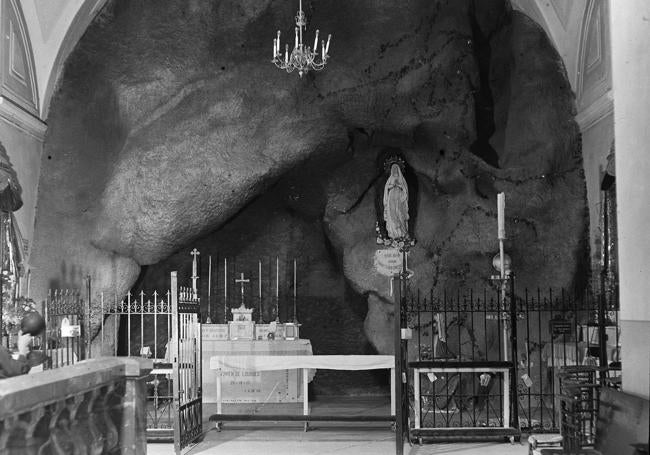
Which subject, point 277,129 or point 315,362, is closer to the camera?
point 315,362

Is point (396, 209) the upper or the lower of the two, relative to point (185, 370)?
upper

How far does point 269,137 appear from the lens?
13383mm

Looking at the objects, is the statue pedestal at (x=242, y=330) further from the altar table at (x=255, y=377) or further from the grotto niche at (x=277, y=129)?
the grotto niche at (x=277, y=129)

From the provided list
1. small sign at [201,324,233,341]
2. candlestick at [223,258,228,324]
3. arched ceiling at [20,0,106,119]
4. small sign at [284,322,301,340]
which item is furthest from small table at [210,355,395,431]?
arched ceiling at [20,0,106,119]

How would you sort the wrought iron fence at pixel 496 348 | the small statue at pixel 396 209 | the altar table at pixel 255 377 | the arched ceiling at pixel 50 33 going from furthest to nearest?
1. the small statue at pixel 396 209
2. the arched ceiling at pixel 50 33
3. the altar table at pixel 255 377
4. the wrought iron fence at pixel 496 348

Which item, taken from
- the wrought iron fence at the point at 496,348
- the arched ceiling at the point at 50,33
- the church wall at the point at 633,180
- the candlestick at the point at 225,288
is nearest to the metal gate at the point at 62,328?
the candlestick at the point at 225,288

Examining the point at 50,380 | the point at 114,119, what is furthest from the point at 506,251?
the point at 50,380

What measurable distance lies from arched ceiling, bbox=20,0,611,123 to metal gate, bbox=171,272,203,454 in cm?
507

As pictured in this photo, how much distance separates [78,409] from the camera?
5.30m

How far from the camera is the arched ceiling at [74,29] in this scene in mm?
13008

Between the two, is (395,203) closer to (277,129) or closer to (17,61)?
(277,129)

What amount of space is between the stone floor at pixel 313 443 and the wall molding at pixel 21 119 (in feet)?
16.5

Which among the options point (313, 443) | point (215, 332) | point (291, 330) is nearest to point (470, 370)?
point (313, 443)

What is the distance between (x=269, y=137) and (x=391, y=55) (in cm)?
226
